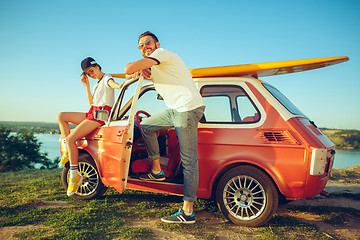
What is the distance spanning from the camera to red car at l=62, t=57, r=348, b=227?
331 cm

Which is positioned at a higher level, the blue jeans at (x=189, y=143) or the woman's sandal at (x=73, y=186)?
the blue jeans at (x=189, y=143)

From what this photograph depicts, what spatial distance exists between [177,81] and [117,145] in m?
1.30

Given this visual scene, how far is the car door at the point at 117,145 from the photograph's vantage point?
3.69m

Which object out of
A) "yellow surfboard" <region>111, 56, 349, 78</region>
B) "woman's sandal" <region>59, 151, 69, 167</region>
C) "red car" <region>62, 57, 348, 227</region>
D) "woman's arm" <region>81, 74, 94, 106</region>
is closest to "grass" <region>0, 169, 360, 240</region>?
"red car" <region>62, 57, 348, 227</region>

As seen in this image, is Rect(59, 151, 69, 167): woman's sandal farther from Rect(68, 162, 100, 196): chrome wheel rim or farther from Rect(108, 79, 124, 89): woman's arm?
Rect(108, 79, 124, 89): woman's arm

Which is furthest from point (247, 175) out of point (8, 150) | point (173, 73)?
point (8, 150)

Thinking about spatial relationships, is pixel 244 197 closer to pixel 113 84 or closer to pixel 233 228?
pixel 233 228

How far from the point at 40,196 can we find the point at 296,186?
423cm

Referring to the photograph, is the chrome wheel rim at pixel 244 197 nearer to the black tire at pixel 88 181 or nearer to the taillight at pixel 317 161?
the taillight at pixel 317 161

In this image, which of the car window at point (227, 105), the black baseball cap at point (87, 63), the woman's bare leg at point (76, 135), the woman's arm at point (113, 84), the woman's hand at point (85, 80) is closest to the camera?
the car window at point (227, 105)

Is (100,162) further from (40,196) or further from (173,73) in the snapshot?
(173,73)

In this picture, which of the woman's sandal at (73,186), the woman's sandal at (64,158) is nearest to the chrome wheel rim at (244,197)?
the woman's sandal at (73,186)

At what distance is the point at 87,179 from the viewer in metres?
4.62

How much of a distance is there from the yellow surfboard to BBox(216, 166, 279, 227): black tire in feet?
4.34
